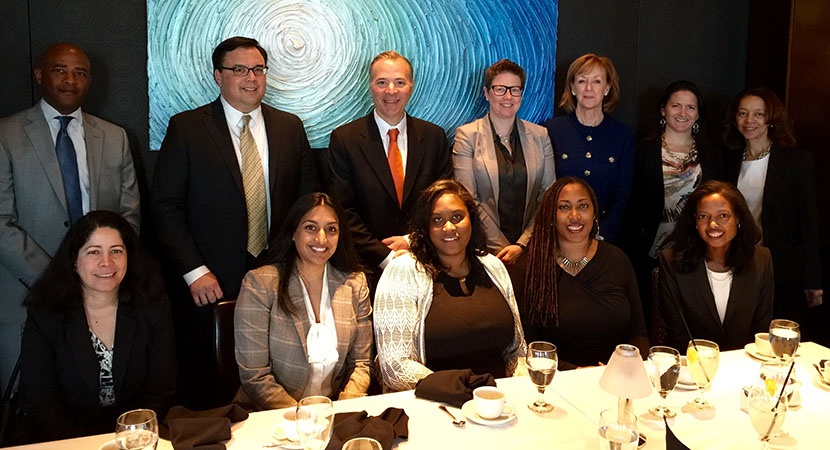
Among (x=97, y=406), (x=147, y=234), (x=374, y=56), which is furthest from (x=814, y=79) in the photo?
(x=97, y=406)

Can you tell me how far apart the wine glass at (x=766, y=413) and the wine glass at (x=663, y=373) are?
0.60ft

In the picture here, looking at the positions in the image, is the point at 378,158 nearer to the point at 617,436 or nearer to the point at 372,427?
the point at 372,427

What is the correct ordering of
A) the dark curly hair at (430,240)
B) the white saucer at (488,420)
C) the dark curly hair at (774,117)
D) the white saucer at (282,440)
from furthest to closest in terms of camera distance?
1. the dark curly hair at (774,117)
2. the dark curly hair at (430,240)
3. the white saucer at (488,420)
4. the white saucer at (282,440)

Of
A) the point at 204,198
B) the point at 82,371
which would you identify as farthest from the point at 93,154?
the point at 82,371

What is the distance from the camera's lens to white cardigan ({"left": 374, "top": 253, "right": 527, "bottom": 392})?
2330 mm

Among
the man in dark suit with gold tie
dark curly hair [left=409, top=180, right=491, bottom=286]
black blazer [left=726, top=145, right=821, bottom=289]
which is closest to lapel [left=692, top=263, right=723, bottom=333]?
dark curly hair [left=409, top=180, right=491, bottom=286]

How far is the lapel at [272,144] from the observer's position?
2.93m

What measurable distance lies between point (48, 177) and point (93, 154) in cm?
20

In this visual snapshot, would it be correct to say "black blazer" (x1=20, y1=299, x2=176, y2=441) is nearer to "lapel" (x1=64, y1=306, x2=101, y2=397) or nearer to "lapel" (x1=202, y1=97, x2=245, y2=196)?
"lapel" (x1=64, y1=306, x2=101, y2=397)

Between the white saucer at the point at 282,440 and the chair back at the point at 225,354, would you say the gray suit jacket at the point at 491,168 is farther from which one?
the white saucer at the point at 282,440

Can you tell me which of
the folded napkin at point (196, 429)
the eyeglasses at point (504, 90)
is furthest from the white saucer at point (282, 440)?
the eyeglasses at point (504, 90)

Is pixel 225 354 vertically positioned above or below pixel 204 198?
below

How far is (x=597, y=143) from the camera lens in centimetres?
344

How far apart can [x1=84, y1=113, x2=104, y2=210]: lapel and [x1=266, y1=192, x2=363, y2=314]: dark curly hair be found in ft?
3.07
